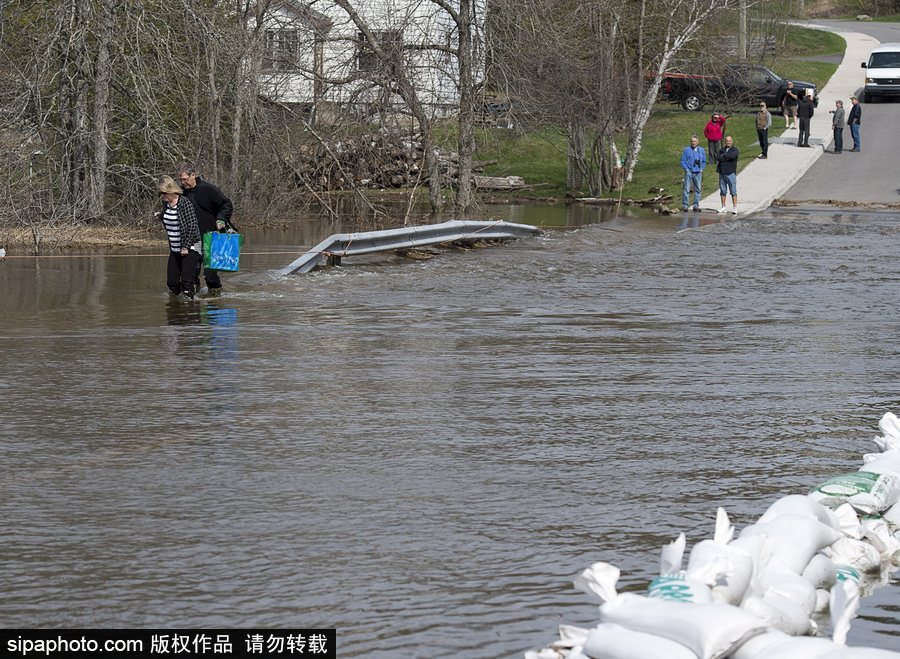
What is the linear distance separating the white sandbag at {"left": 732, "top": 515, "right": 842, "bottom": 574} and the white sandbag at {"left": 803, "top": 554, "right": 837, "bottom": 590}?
2cm

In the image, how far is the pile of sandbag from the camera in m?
4.24

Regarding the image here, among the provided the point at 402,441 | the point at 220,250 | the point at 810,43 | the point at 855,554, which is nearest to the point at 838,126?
the point at 810,43

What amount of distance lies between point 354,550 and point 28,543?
1.52m

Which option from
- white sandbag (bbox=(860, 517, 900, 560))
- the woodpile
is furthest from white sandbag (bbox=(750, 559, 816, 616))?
the woodpile

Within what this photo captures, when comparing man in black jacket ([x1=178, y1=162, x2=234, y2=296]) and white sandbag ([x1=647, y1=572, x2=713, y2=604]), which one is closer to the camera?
white sandbag ([x1=647, y1=572, x2=713, y2=604])

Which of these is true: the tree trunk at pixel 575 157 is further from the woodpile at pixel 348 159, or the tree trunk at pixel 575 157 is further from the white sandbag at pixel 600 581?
the white sandbag at pixel 600 581

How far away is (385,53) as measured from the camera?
28234mm

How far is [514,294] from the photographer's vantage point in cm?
1560

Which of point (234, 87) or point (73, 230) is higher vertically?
point (234, 87)

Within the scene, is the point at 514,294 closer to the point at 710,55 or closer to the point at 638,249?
the point at 638,249

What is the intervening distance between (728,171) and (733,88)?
16.6 metres

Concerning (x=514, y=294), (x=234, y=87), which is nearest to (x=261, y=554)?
(x=514, y=294)

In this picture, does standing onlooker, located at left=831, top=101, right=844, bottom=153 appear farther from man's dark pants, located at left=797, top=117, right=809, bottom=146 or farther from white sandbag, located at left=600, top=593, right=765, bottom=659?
white sandbag, located at left=600, top=593, right=765, bottom=659

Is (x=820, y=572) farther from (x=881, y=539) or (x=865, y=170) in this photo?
(x=865, y=170)
